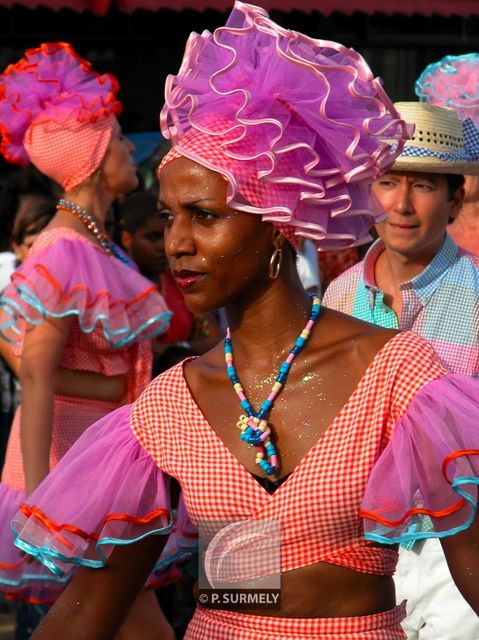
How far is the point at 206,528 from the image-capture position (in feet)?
9.70

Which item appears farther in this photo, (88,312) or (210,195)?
(88,312)

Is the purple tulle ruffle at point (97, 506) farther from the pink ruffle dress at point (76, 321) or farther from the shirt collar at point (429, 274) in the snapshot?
the pink ruffle dress at point (76, 321)

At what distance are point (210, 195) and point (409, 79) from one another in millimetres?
7314

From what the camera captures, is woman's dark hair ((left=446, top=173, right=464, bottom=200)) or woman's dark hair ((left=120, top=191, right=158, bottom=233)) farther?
woman's dark hair ((left=120, top=191, right=158, bottom=233))

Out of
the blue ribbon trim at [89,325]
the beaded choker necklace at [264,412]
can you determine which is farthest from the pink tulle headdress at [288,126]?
the blue ribbon trim at [89,325]

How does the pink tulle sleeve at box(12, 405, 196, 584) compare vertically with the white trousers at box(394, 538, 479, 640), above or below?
above

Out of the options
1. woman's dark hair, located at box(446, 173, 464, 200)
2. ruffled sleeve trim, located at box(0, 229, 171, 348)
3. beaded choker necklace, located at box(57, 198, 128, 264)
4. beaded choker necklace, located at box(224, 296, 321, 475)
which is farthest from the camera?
beaded choker necklace, located at box(57, 198, 128, 264)

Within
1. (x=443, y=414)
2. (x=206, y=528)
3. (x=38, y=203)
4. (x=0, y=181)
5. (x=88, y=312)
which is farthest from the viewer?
(x=0, y=181)

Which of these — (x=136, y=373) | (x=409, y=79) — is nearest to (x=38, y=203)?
(x=136, y=373)

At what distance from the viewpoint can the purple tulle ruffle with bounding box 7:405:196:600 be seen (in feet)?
9.78

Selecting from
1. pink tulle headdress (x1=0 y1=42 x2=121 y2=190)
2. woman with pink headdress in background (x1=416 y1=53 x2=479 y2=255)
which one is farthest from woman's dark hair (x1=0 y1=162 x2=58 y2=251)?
woman with pink headdress in background (x1=416 y1=53 x2=479 y2=255)

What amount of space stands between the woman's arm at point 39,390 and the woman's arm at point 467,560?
247 cm

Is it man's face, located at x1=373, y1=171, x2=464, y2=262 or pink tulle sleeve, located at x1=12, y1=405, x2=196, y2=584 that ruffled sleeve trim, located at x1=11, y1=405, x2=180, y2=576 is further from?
man's face, located at x1=373, y1=171, x2=464, y2=262

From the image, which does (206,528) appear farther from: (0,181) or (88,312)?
(0,181)
